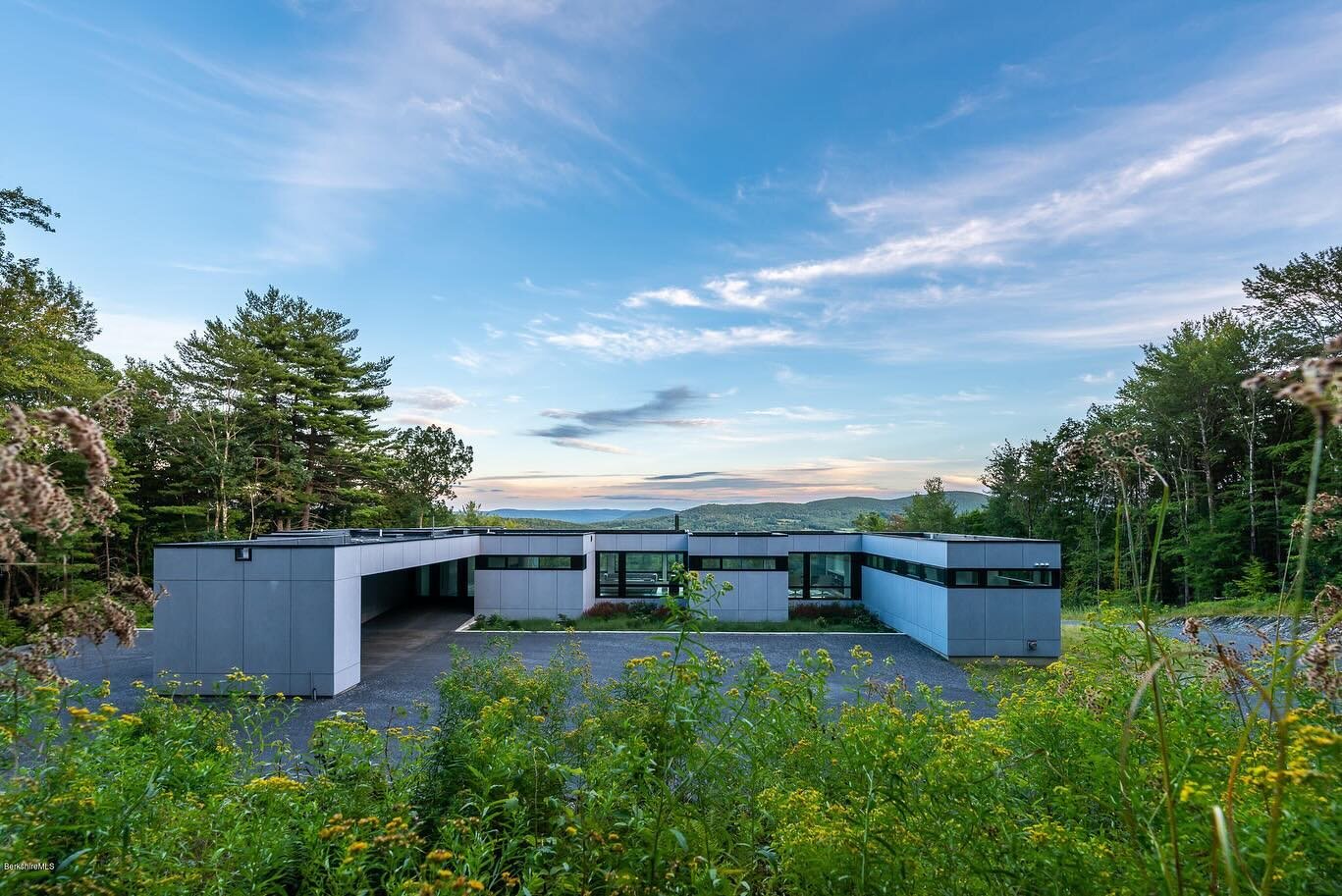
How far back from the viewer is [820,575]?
21250 mm

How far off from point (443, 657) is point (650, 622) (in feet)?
20.9

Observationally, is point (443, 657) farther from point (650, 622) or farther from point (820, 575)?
point (820, 575)

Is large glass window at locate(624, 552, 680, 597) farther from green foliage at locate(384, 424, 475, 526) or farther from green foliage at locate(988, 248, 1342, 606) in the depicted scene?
green foliage at locate(384, 424, 475, 526)

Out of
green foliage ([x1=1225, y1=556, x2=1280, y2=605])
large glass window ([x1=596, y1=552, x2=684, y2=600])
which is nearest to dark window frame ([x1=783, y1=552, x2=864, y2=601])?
large glass window ([x1=596, y1=552, x2=684, y2=600])

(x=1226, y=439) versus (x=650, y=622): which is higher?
(x=1226, y=439)

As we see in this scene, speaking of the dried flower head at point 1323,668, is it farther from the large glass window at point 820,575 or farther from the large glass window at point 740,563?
the large glass window at point 820,575

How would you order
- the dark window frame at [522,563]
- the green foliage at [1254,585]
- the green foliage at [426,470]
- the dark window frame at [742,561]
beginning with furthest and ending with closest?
1. the green foliage at [426,470]
2. the green foliage at [1254,585]
3. the dark window frame at [742,561]
4. the dark window frame at [522,563]

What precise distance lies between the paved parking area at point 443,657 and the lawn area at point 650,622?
61 cm

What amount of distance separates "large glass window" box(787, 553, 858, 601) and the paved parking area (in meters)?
3.92

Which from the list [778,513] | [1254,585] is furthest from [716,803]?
[778,513]

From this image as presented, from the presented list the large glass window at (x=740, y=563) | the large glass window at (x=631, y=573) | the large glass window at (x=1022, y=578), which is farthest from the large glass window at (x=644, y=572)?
the large glass window at (x=1022, y=578)

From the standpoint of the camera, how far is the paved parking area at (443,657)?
34.2 ft

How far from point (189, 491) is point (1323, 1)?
32964 mm

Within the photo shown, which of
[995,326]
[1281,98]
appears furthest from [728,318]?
[1281,98]
